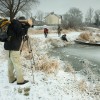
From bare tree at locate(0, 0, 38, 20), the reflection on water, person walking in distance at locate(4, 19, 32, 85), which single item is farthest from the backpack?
bare tree at locate(0, 0, 38, 20)

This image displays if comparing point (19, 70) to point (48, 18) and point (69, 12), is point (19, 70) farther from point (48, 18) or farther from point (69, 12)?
point (69, 12)

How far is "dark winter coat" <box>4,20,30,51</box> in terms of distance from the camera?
279 inches

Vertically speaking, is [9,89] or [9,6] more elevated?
[9,6]

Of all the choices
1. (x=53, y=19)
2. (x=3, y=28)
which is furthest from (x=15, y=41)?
(x=53, y=19)

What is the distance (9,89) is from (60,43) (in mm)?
23579

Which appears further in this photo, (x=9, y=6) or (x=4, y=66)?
(x=9, y=6)

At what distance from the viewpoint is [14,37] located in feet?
23.7

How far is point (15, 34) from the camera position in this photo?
284 inches

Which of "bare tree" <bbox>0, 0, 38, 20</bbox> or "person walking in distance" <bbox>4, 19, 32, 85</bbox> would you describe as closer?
"person walking in distance" <bbox>4, 19, 32, 85</bbox>

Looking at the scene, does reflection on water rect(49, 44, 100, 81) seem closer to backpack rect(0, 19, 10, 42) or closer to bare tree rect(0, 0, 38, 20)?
backpack rect(0, 19, 10, 42)

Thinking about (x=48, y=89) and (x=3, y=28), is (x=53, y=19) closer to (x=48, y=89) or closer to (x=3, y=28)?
(x=48, y=89)

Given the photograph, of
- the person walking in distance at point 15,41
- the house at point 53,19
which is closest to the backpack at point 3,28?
the person walking in distance at point 15,41

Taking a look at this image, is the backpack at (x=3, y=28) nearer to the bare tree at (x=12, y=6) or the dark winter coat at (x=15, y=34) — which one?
the dark winter coat at (x=15, y=34)

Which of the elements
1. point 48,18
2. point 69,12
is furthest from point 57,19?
point 69,12
